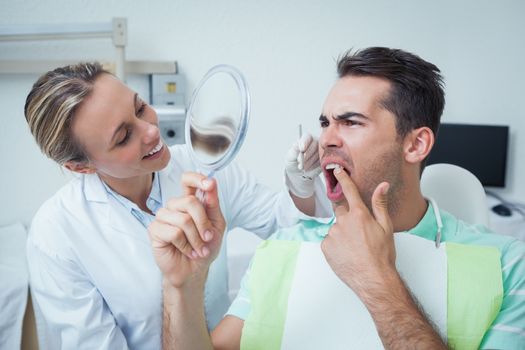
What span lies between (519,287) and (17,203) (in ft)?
7.13

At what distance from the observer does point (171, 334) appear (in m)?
1.03

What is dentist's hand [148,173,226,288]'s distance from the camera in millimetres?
832

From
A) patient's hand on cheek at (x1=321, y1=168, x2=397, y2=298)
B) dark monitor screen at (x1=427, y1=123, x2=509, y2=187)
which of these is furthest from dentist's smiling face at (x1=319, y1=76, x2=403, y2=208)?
dark monitor screen at (x1=427, y1=123, x2=509, y2=187)

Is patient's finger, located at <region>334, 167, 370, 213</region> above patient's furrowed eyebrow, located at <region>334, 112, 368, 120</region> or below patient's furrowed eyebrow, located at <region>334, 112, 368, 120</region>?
below

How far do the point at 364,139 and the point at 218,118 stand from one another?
14.8 inches

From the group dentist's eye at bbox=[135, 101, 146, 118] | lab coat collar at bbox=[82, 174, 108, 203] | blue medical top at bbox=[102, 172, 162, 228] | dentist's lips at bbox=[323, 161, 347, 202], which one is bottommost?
blue medical top at bbox=[102, 172, 162, 228]

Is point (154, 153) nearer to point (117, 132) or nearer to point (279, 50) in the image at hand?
point (117, 132)

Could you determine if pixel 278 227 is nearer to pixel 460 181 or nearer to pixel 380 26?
pixel 460 181

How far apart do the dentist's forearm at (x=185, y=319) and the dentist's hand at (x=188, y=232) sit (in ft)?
0.12

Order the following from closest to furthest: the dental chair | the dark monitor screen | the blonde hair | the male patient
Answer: the male patient < the blonde hair < the dental chair < the dark monitor screen

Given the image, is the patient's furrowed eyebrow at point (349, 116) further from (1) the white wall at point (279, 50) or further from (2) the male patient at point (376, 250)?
(1) the white wall at point (279, 50)

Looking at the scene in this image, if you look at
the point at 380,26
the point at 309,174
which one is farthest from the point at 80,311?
the point at 380,26

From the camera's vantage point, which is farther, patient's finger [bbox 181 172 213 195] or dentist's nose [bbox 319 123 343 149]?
dentist's nose [bbox 319 123 343 149]

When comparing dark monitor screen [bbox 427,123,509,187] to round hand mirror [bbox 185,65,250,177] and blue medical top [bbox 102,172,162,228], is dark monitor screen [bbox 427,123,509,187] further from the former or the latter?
round hand mirror [bbox 185,65,250,177]
